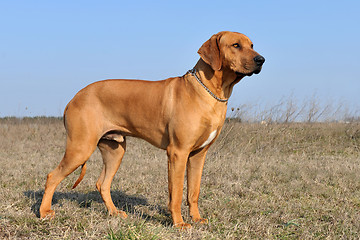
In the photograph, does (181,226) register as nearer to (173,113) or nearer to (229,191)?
(173,113)

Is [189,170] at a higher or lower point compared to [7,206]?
higher

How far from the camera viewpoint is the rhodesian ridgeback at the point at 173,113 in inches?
141

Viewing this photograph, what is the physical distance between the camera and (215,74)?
370 centimetres

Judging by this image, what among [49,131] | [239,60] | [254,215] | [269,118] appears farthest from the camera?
[49,131]

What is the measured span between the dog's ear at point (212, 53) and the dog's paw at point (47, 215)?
2250 mm

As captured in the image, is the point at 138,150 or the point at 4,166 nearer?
the point at 4,166

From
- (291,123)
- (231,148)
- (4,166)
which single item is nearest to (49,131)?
(4,166)

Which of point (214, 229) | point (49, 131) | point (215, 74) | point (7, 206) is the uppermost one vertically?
point (215, 74)

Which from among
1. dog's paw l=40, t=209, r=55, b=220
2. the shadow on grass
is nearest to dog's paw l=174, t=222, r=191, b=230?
the shadow on grass

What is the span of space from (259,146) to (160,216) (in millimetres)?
5764

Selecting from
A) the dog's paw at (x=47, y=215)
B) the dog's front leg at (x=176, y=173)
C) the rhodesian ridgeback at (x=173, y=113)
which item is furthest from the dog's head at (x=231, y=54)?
the dog's paw at (x=47, y=215)

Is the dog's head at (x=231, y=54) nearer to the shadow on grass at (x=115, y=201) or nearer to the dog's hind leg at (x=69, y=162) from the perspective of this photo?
the dog's hind leg at (x=69, y=162)

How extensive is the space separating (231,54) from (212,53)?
0.18 metres

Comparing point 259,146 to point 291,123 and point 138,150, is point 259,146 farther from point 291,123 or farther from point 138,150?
point 138,150
